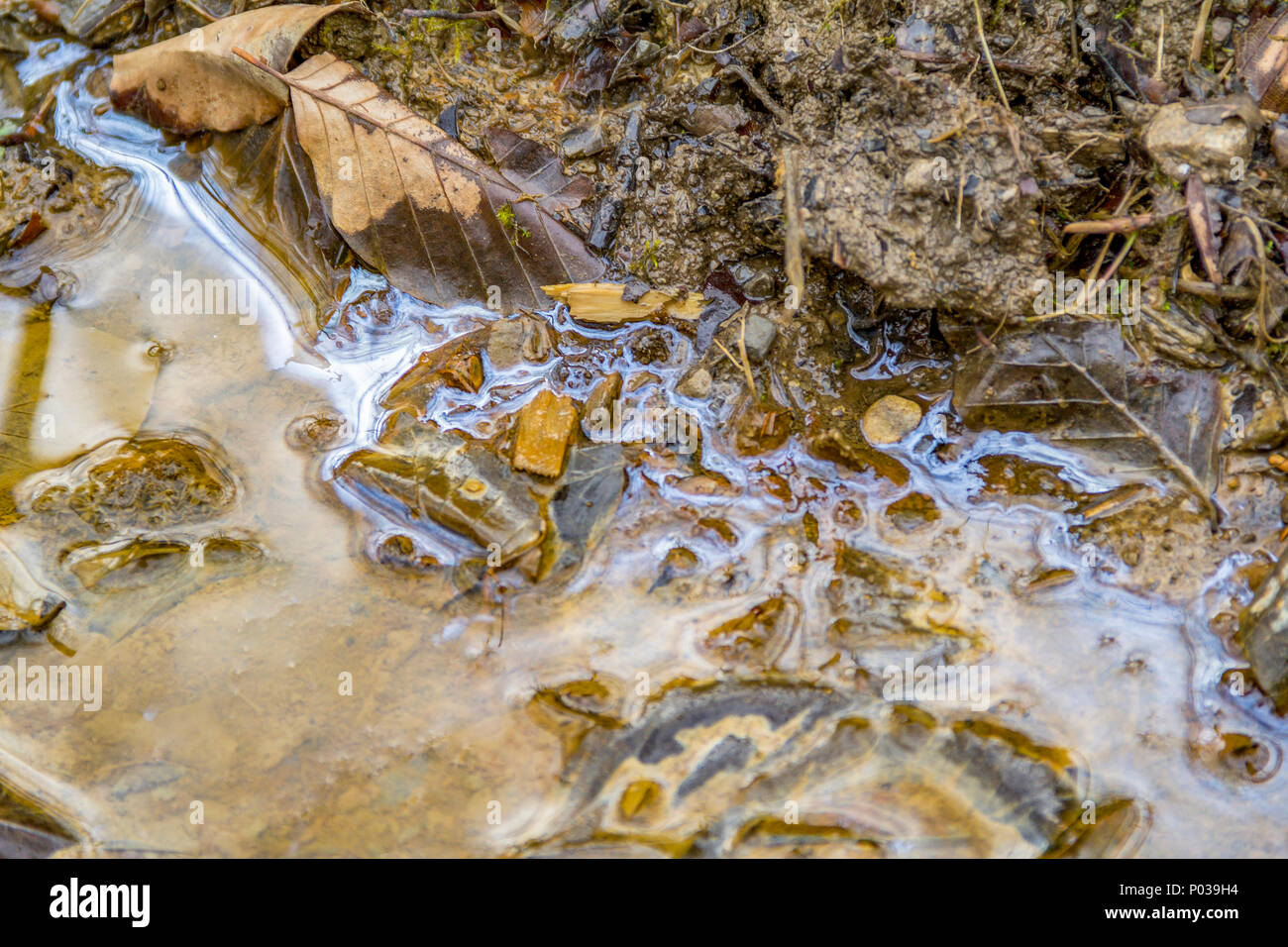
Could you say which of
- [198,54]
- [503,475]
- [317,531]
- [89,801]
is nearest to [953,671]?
[503,475]

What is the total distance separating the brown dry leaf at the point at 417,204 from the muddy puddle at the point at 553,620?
126 millimetres

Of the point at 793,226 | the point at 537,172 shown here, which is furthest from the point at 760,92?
the point at 537,172

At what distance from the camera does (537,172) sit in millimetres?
2803

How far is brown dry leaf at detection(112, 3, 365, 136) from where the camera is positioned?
2730mm

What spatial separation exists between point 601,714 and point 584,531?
0.53 metres

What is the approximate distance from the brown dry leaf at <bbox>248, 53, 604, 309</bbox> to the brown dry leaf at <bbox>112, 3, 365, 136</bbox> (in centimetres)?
9

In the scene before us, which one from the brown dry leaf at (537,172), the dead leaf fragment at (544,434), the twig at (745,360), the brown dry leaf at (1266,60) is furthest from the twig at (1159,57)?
the dead leaf fragment at (544,434)

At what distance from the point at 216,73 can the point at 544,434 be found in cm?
169

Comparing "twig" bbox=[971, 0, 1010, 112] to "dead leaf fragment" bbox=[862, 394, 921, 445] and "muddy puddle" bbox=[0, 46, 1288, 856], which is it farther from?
"dead leaf fragment" bbox=[862, 394, 921, 445]

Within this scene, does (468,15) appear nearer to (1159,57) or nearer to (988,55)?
(988,55)

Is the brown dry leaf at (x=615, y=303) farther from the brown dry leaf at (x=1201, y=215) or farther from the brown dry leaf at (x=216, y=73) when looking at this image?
the brown dry leaf at (x=1201, y=215)

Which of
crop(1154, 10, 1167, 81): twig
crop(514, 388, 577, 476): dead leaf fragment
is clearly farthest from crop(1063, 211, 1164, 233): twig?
crop(514, 388, 577, 476): dead leaf fragment

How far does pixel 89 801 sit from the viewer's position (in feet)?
7.62

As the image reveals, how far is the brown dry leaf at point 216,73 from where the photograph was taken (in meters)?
2.73
